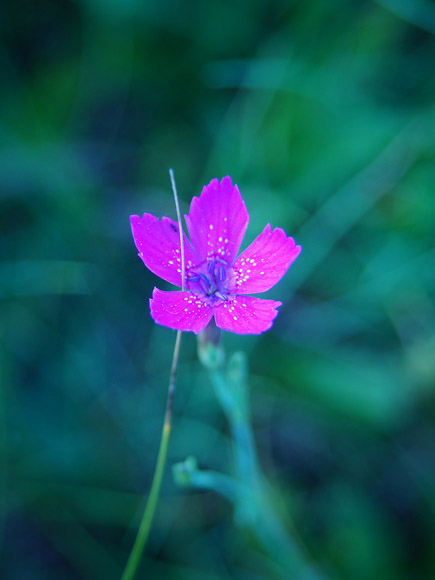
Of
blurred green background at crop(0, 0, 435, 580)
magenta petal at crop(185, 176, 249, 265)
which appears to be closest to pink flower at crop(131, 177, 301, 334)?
magenta petal at crop(185, 176, 249, 265)

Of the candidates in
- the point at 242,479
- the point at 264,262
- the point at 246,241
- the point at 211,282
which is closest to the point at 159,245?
the point at 211,282

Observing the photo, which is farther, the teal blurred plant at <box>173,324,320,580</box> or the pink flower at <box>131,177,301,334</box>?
the teal blurred plant at <box>173,324,320,580</box>

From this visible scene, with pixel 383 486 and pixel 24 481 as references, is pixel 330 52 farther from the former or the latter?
pixel 24 481

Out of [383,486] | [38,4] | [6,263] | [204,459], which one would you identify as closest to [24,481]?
[204,459]

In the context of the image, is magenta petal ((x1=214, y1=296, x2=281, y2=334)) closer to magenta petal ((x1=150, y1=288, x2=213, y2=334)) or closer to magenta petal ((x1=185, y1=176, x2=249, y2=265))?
magenta petal ((x1=150, y1=288, x2=213, y2=334))

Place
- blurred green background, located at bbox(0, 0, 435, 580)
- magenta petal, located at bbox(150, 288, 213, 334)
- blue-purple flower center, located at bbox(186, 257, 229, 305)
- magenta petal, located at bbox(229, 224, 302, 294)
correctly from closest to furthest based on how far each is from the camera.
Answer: magenta petal, located at bbox(150, 288, 213, 334) < magenta petal, located at bbox(229, 224, 302, 294) < blue-purple flower center, located at bbox(186, 257, 229, 305) < blurred green background, located at bbox(0, 0, 435, 580)

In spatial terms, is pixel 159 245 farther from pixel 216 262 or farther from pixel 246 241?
pixel 246 241
